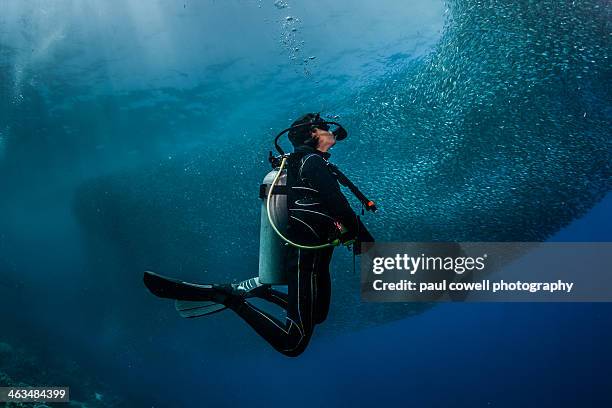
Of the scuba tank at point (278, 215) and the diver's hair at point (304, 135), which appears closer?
the scuba tank at point (278, 215)

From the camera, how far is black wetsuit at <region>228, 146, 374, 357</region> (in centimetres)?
317

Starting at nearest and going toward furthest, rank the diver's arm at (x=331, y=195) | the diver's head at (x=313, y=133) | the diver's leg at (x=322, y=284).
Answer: the diver's arm at (x=331, y=195) → the diver's leg at (x=322, y=284) → the diver's head at (x=313, y=133)

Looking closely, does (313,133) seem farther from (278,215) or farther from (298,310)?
(298,310)

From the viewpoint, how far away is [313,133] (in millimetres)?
3693

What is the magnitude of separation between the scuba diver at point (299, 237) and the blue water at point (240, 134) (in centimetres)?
985

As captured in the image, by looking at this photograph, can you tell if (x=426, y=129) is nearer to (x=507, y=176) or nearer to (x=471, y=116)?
(x=471, y=116)

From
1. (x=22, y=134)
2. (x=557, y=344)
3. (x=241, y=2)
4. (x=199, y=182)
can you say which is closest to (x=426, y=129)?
(x=241, y=2)

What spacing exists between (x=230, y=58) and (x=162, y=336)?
1951cm

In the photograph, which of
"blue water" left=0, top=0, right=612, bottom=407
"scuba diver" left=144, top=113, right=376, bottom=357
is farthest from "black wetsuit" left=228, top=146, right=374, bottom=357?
"blue water" left=0, top=0, right=612, bottom=407

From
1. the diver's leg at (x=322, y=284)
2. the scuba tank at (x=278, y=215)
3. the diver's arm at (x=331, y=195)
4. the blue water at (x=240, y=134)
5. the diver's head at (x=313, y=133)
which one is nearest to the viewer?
the diver's arm at (x=331, y=195)

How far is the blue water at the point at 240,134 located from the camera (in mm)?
Result: 12141

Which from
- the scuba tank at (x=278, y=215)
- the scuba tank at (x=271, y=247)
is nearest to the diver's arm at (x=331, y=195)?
the scuba tank at (x=278, y=215)

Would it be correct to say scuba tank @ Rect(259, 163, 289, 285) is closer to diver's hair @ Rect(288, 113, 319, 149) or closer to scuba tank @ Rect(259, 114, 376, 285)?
scuba tank @ Rect(259, 114, 376, 285)

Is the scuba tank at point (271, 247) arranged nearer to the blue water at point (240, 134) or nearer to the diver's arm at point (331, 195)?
the diver's arm at point (331, 195)
